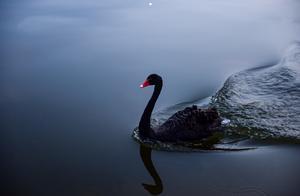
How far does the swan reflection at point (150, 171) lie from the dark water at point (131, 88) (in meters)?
0.02

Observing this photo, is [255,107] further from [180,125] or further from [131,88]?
[131,88]

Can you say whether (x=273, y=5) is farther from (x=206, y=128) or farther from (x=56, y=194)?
(x=56, y=194)

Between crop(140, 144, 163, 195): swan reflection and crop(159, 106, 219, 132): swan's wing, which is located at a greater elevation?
crop(159, 106, 219, 132): swan's wing

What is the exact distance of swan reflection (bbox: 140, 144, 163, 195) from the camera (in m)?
4.16

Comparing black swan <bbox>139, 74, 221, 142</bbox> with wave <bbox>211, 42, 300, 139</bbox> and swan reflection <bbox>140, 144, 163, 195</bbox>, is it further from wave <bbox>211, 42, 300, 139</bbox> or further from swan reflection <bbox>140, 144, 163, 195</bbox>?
wave <bbox>211, 42, 300, 139</bbox>

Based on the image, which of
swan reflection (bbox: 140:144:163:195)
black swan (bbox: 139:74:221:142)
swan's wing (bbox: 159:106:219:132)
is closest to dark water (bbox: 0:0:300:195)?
swan reflection (bbox: 140:144:163:195)

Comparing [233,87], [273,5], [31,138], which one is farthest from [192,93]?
[273,5]

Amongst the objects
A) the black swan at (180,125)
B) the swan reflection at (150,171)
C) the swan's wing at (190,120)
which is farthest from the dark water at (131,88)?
the swan's wing at (190,120)

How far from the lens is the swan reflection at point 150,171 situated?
4.16 m

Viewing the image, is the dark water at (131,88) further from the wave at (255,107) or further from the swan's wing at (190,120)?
the swan's wing at (190,120)

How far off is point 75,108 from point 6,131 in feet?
2.97

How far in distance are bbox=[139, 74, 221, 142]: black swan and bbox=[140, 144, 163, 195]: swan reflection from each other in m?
0.21

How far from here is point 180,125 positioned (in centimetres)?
511

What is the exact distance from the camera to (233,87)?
6332mm
